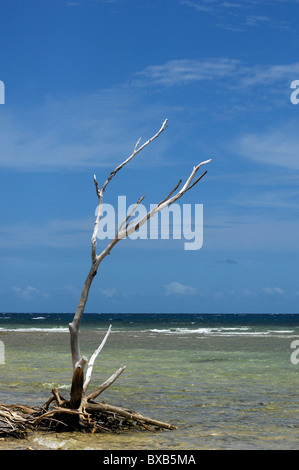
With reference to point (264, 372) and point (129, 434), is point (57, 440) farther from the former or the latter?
point (264, 372)

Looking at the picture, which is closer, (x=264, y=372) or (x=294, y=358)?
(x=264, y=372)

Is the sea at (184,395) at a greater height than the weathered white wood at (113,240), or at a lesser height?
lesser

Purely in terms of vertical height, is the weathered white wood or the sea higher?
the weathered white wood

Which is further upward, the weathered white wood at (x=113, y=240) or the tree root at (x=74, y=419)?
the weathered white wood at (x=113, y=240)

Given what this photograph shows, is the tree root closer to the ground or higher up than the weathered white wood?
closer to the ground

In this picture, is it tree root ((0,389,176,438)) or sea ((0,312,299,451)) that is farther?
tree root ((0,389,176,438))

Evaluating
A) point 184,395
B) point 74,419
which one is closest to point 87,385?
point 74,419

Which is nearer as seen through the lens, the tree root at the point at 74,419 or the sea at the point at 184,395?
the sea at the point at 184,395
